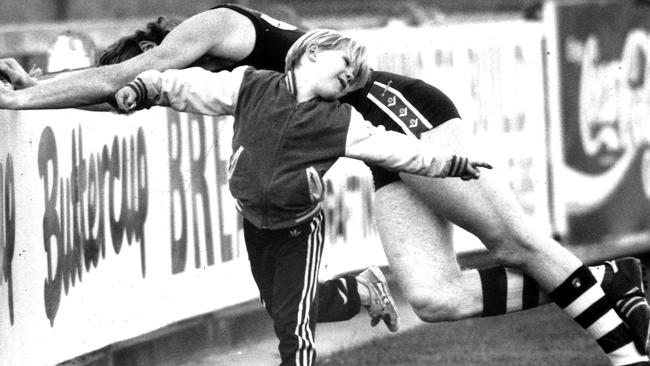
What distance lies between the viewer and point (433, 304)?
19.8 feet

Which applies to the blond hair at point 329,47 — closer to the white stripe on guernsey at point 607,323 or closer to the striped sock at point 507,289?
the striped sock at point 507,289

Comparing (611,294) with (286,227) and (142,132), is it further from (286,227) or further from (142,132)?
(142,132)

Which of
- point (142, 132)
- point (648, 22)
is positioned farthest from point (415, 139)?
point (648, 22)

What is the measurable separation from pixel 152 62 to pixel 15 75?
488 mm

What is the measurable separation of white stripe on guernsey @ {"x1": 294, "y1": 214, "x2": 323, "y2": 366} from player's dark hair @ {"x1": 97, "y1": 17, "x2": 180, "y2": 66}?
1.01 m

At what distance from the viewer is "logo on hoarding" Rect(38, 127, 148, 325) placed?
6215 mm

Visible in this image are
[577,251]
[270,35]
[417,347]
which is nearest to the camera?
[270,35]

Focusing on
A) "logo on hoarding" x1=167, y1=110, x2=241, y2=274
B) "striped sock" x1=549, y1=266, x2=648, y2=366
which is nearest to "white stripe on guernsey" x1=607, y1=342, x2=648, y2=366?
"striped sock" x1=549, y1=266, x2=648, y2=366

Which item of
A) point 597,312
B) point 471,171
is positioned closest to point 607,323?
point 597,312

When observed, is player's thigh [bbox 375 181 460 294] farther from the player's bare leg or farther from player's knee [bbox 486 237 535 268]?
A: player's knee [bbox 486 237 535 268]

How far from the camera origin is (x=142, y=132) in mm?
7168

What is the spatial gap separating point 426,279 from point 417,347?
6.34 ft

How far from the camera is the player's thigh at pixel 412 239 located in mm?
5988

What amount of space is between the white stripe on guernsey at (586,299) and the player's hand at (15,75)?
7.38ft
